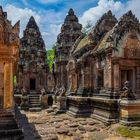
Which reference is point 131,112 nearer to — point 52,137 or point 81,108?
point 52,137

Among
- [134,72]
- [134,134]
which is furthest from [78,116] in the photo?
[134,134]

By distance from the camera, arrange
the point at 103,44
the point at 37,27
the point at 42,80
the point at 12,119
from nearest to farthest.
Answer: the point at 12,119, the point at 103,44, the point at 42,80, the point at 37,27

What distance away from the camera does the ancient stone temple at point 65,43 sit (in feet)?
107

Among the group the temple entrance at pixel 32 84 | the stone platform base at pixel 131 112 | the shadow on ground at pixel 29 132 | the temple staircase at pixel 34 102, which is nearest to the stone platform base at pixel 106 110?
the stone platform base at pixel 131 112

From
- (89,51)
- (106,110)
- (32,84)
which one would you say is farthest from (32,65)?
(106,110)

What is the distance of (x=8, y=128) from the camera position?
7.98 metres

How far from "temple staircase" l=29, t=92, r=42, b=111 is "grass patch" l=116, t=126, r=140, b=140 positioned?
44.3ft

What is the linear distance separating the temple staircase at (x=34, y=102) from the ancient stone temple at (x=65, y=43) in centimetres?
454

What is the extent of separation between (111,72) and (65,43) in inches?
717

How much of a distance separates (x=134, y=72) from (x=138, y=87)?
102 centimetres

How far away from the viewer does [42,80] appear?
1247 inches

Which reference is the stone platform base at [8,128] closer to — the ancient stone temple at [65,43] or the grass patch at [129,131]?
the grass patch at [129,131]

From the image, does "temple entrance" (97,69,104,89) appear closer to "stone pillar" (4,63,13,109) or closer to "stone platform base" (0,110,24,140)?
"stone pillar" (4,63,13,109)

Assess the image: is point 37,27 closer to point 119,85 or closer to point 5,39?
point 119,85
